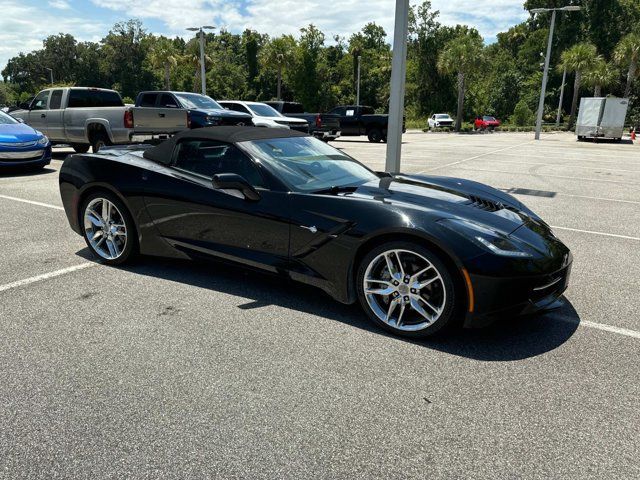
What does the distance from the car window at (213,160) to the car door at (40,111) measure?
11863mm

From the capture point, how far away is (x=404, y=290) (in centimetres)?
343

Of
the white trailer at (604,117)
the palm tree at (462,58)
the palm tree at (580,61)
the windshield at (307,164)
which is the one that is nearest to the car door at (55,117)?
the windshield at (307,164)

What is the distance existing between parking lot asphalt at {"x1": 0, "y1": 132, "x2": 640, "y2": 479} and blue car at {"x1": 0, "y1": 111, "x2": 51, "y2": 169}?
22.9 feet

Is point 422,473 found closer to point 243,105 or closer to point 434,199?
point 434,199

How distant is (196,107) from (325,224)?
11566mm

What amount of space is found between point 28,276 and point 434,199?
3708 mm

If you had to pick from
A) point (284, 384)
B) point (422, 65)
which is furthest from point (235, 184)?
point (422, 65)

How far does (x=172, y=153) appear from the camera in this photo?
459cm

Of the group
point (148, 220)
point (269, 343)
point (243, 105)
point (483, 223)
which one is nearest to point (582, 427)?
point (483, 223)

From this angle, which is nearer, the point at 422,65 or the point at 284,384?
the point at 284,384

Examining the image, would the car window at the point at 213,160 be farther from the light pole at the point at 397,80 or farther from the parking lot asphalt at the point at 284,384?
the light pole at the point at 397,80

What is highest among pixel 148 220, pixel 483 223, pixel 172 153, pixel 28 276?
pixel 172 153

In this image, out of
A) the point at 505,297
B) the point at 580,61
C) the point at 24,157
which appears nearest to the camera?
the point at 505,297

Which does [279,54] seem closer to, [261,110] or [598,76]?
[598,76]
